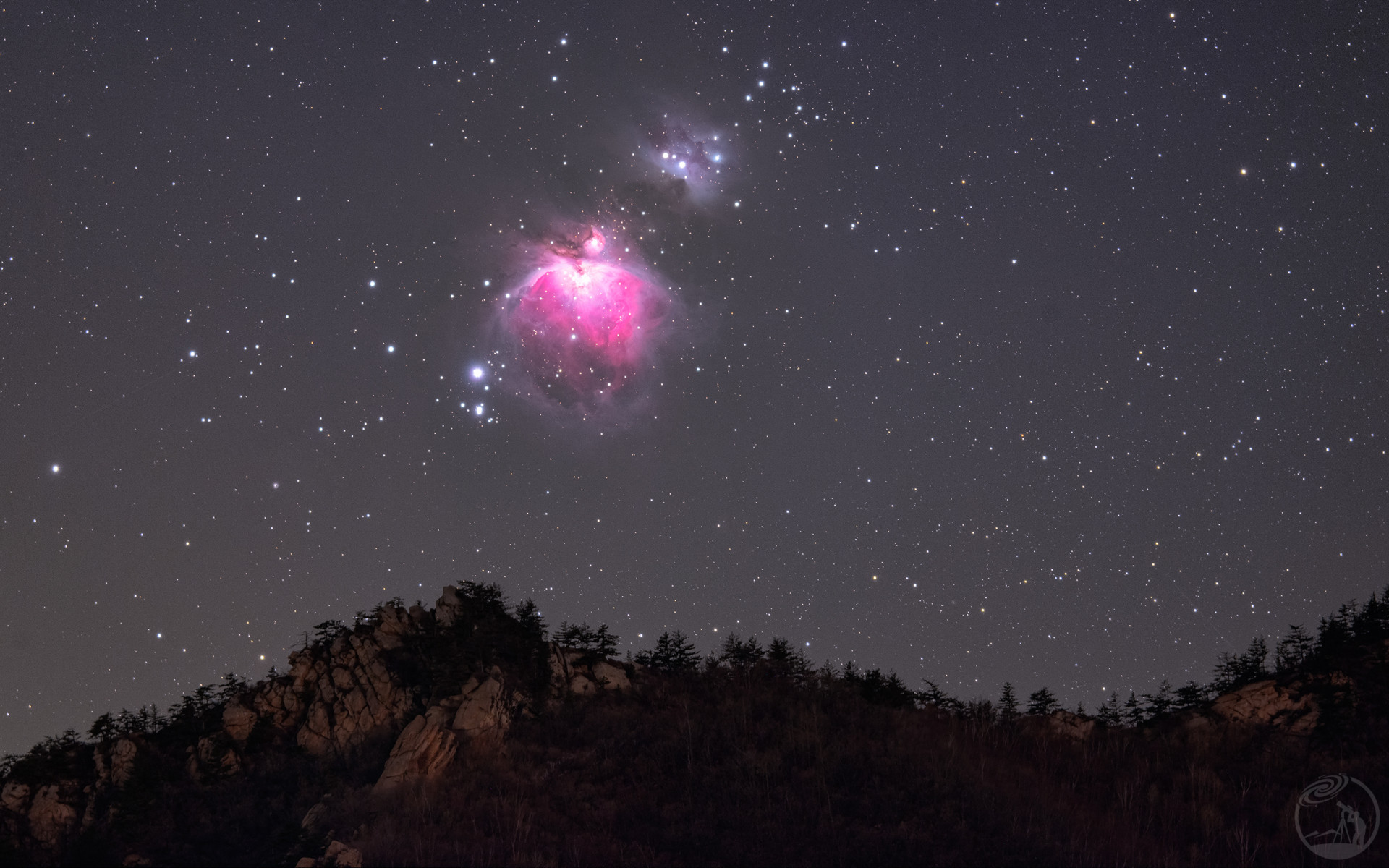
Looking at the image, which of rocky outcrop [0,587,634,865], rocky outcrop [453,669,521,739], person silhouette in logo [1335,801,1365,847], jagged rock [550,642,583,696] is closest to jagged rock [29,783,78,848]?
rocky outcrop [0,587,634,865]

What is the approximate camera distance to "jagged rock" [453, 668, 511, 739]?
2492 centimetres

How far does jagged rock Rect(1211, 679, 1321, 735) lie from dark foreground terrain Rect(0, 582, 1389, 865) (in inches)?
2.8

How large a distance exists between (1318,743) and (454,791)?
86.0 feet

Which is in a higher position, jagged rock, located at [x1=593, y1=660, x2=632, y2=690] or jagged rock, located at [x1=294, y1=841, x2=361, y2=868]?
jagged rock, located at [x1=593, y1=660, x2=632, y2=690]

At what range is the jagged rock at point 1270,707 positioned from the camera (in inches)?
1032

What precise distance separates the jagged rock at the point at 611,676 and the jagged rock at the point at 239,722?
1134 centimetres

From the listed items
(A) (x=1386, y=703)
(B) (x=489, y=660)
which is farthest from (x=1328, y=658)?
(B) (x=489, y=660)

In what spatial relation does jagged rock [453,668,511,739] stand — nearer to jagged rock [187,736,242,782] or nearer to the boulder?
jagged rock [187,736,242,782]

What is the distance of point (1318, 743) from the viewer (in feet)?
82.9

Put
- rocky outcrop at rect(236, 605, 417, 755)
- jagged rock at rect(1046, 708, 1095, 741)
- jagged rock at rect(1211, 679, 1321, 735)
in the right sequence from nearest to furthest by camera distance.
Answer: rocky outcrop at rect(236, 605, 417, 755), jagged rock at rect(1211, 679, 1321, 735), jagged rock at rect(1046, 708, 1095, 741)

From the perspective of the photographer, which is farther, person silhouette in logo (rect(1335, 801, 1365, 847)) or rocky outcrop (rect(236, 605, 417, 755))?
rocky outcrop (rect(236, 605, 417, 755))

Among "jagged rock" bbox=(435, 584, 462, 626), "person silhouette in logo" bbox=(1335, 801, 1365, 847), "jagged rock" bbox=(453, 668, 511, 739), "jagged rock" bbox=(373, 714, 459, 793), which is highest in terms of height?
"jagged rock" bbox=(435, 584, 462, 626)

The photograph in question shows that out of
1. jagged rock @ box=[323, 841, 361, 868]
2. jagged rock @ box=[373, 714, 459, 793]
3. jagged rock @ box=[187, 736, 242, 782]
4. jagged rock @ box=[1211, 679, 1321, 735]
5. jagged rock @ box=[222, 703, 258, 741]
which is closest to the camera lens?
jagged rock @ box=[323, 841, 361, 868]

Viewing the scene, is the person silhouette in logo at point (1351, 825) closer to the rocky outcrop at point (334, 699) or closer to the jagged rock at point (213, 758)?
the rocky outcrop at point (334, 699)
